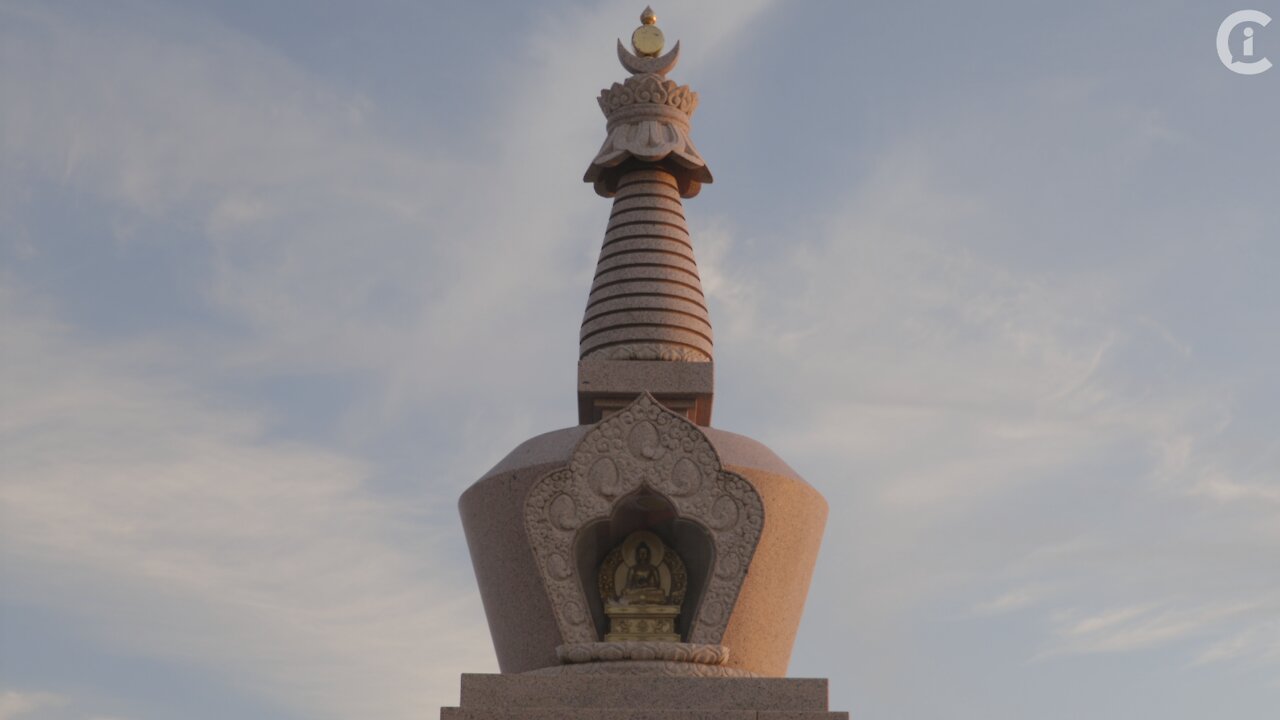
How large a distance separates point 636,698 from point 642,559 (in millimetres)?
1499

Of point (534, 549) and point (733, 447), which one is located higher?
point (733, 447)

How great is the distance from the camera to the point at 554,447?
39.8 ft

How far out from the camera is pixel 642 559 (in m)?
12.1

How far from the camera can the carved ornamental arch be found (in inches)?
458

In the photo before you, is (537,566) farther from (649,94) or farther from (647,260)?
(649,94)

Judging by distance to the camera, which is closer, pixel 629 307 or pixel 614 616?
pixel 614 616

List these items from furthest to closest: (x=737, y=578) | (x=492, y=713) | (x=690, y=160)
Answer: (x=690, y=160)
(x=737, y=578)
(x=492, y=713)

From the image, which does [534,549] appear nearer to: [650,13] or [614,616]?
[614,616]

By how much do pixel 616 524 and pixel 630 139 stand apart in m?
3.69

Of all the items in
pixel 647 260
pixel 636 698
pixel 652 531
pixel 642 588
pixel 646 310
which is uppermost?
pixel 647 260

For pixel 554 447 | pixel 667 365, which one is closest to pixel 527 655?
pixel 554 447

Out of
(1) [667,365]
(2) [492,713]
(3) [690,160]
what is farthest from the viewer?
(3) [690,160]

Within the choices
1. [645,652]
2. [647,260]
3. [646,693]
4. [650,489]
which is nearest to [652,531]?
[650,489]

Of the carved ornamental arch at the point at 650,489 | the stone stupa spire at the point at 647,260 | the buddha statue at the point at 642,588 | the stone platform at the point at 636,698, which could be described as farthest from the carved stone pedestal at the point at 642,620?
the stone stupa spire at the point at 647,260
